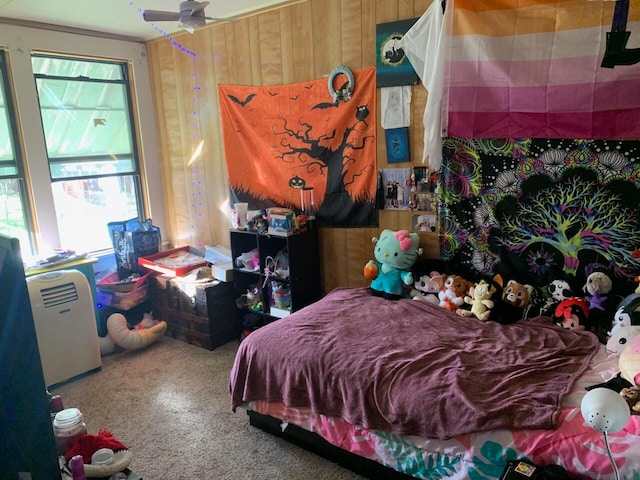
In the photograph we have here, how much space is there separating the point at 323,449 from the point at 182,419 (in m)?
0.87

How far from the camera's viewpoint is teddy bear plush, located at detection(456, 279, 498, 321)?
8.52ft

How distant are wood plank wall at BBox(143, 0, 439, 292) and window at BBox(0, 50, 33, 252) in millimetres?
1135

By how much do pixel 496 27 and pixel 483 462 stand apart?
2.01m

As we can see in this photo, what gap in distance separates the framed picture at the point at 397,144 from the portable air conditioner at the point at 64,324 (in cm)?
217

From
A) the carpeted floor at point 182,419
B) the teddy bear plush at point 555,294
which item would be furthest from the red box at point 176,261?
the teddy bear plush at point 555,294

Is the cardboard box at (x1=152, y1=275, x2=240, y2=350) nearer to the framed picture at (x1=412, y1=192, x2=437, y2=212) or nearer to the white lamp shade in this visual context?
the framed picture at (x1=412, y1=192, x2=437, y2=212)

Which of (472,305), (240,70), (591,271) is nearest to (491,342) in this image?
(472,305)

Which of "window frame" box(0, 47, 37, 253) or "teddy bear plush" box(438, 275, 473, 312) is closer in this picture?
"teddy bear plush" box(438, 275, 473, 312)

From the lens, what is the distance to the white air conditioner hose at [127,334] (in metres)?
3.53

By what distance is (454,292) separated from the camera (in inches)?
108

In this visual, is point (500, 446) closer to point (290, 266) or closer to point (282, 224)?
point (290, 266)

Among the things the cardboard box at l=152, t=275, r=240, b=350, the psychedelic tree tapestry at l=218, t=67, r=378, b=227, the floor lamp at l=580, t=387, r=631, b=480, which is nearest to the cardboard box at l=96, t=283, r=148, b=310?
the cardboard box at l=152, t=275, r=240, b=350

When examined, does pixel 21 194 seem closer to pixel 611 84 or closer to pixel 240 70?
pixel 240 70

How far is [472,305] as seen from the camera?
267cm
